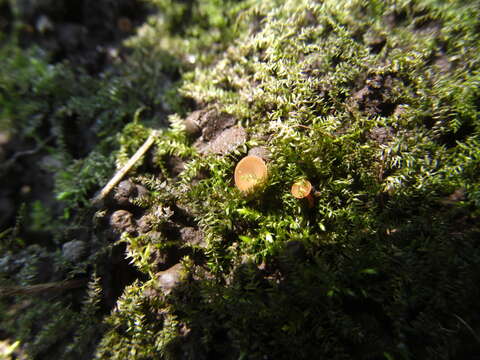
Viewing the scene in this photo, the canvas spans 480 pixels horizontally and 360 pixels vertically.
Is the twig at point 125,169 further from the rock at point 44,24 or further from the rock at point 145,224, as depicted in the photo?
the rock at point 44,24

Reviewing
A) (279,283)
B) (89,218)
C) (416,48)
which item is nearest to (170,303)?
(279,283)

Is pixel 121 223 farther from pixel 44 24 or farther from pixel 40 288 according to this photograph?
pixel 44 24

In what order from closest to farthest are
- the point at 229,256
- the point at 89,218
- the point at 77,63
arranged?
the point at 229,256 → the point at 89,218 → the point at 77,63

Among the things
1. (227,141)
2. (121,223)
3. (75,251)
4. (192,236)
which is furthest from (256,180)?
(75,251)

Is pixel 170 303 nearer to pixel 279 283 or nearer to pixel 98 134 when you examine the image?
pixel 279 283

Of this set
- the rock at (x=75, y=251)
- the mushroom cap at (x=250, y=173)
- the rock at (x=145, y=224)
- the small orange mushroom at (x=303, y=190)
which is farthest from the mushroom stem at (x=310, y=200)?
the rock at (x=75, y=251)
